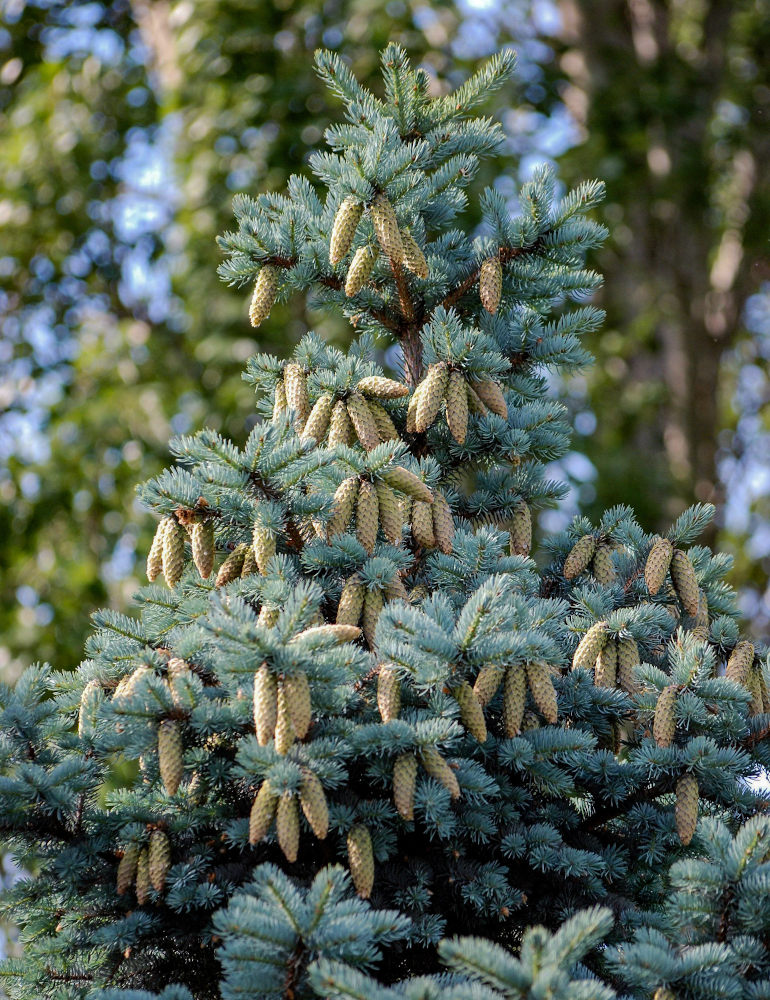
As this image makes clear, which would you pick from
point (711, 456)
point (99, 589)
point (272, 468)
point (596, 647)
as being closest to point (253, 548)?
point (272, 468)

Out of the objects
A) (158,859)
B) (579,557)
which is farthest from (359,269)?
(158,859)

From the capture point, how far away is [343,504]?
1671 mm

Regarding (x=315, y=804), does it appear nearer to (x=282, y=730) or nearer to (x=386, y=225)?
(x=282, y=730)

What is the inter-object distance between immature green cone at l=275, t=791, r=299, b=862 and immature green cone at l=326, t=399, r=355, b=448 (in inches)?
24.4

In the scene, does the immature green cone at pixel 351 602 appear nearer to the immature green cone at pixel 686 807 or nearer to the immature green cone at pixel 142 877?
the immature green cone at pixel 142 877

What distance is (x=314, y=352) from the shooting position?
196 centimetres

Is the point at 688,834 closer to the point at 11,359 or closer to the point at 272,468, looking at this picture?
the point at 272,468

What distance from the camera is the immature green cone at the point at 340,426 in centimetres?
177

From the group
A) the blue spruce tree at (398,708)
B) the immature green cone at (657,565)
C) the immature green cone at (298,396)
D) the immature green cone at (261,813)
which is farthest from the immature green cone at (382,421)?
the immature green cone at (261,813)

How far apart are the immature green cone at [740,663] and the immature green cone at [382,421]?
2.22ft

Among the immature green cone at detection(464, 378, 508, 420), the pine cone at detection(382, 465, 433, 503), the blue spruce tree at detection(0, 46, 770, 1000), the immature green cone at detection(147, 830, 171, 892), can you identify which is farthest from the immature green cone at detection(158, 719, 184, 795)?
the immature green cone at detection(464, 378, 508, 420)

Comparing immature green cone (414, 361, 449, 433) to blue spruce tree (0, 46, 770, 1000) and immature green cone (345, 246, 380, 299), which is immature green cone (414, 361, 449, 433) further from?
immature green cone (345, 246, 380, 299)

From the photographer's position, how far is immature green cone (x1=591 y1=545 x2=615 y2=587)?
1977mm

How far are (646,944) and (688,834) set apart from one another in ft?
0.84
